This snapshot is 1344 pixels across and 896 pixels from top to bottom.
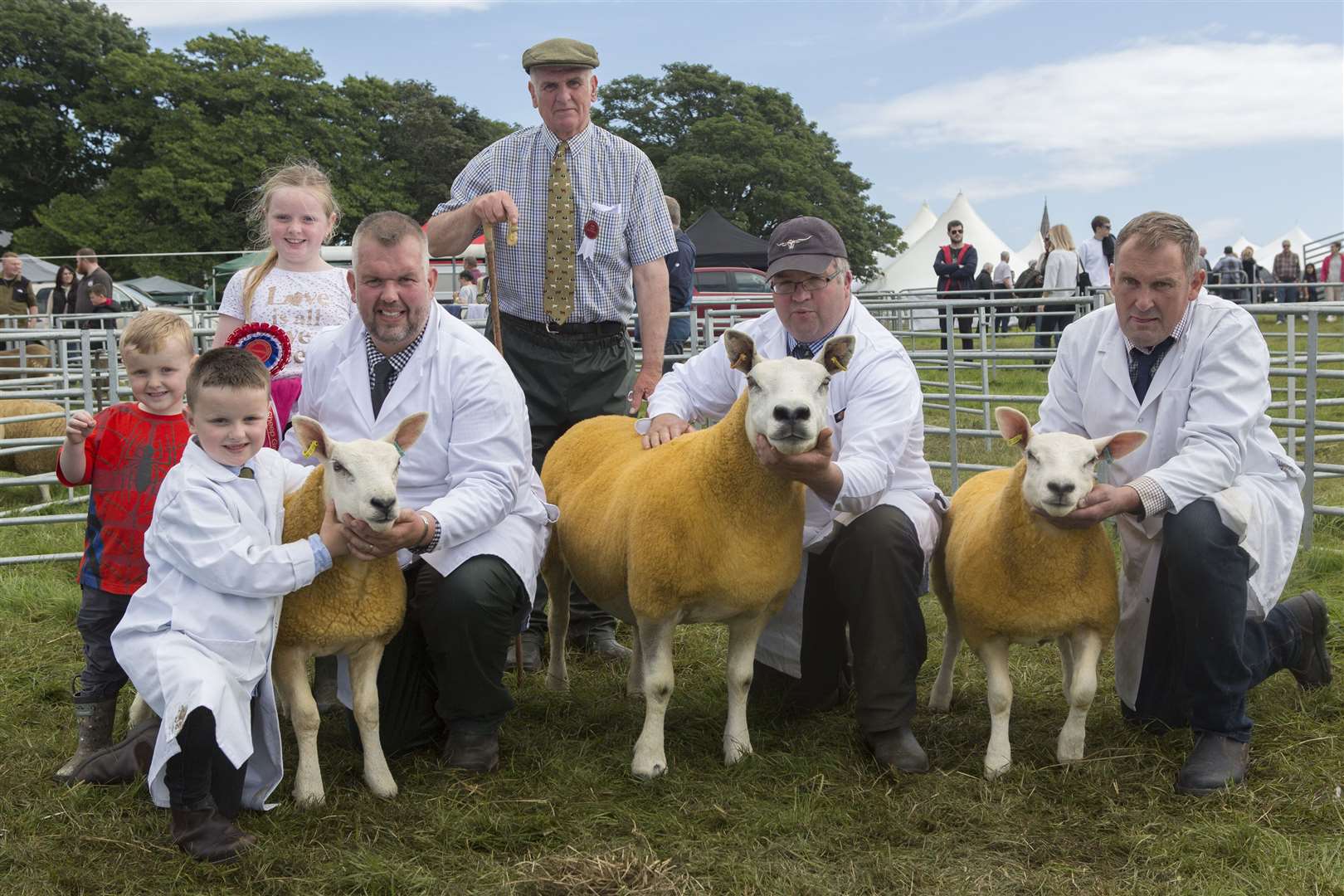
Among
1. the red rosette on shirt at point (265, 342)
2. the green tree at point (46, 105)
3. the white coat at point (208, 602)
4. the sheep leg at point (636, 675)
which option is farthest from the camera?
the green tree at point (46, 105)

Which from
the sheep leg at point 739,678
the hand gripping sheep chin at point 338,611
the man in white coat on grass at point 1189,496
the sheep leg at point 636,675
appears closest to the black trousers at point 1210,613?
the man in white coat on grass at point 1189,496

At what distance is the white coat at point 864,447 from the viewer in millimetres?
3514

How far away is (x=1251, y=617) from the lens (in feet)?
11.4

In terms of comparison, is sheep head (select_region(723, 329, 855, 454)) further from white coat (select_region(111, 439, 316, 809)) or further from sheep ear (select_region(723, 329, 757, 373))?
white coat (select_region(111, 439, 316, 809))

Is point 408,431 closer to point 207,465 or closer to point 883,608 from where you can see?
point 207,465

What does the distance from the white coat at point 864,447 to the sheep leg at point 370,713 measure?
49.7 inches

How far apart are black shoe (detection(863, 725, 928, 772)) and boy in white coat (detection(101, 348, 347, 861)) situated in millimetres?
1621

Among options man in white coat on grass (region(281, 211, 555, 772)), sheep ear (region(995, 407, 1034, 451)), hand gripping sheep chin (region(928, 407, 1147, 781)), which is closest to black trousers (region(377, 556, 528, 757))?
man in white coat on grass (region(281, 211, 555, 772))

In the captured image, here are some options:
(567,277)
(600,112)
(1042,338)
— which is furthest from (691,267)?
(600,112)

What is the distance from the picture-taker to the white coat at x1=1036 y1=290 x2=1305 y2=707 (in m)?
3.33

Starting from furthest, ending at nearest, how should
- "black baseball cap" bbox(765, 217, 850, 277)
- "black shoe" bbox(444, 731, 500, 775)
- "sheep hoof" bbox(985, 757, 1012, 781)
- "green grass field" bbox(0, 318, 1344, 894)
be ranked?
"black baseball cap" bbox(765, 217, 850, 277)
"black shoe" bbox(444, 731, 500, 775)
"sheep hoof" bbox(985, 757, 1012, 781)
"green grass field" bbox(0, 318, 1344, 894)

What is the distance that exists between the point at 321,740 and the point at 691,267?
21.5 ft

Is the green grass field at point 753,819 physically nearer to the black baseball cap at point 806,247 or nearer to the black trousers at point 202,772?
the black trousers at point 202,772

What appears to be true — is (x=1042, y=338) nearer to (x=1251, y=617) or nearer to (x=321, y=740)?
(x=1251, y=617)
